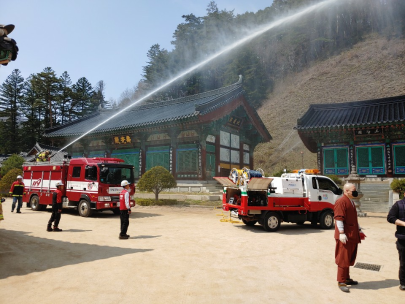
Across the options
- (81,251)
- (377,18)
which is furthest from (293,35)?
(81,251)

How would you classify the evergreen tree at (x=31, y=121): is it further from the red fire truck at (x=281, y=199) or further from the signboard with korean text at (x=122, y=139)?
the red fire truck at (x=281, y=199)

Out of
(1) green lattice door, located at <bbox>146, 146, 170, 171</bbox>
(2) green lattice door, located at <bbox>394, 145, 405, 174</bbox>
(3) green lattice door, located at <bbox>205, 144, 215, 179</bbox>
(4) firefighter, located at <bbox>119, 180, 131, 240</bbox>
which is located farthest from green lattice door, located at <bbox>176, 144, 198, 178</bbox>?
(2) green lattice door, located at <bbox>394, 145, 405, 174</bbox>

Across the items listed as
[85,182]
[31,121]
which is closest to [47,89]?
[31,121]

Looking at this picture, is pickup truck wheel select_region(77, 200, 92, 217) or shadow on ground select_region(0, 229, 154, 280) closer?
shadow on ground select_region(0, 229, 154, 280)

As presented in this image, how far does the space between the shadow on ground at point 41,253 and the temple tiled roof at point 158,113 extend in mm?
13998

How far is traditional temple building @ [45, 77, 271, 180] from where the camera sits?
22.6m

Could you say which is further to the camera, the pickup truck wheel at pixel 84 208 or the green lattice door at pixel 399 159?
the green lattice door at pixel 399 159

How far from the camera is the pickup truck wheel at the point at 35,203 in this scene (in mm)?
15977

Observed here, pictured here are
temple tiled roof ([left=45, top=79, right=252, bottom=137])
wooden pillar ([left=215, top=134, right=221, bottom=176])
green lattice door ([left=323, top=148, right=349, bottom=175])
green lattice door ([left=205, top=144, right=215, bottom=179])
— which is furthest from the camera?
wooden pillar ([left=215, top=134, right=221, bottom=176])

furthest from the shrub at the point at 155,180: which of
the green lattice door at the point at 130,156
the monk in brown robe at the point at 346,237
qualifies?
the monk in brown robe at the point at 346,237

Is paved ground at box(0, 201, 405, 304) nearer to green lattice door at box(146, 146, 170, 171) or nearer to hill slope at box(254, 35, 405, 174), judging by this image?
green lattice door at box(146, 146, 170, 171)

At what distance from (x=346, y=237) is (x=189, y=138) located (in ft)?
61.9

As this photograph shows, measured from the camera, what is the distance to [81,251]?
732 centimetres

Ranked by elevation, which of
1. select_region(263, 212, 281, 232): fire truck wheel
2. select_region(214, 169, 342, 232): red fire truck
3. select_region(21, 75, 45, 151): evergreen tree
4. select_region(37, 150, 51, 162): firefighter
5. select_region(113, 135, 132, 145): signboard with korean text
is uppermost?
select_region(21, 75, 45, 151): evergreen tree
